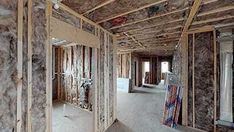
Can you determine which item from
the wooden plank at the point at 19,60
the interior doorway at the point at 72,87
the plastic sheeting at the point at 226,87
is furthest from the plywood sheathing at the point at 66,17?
the plastic sheeting at the point at 226,87

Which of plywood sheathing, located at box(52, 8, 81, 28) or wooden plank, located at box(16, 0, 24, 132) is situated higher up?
plywood sheathing, located at box(52, 8, 81, 28)

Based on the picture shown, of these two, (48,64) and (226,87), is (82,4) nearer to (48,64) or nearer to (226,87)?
(48,64)

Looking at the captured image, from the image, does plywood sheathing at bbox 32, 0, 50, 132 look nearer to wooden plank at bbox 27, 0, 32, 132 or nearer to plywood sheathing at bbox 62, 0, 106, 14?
wooden plank at bbox 27, 0, 32, 132

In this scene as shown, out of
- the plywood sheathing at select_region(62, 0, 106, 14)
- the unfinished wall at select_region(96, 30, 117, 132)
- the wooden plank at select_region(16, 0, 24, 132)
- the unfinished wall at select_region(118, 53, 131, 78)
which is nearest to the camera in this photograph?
the wooden plank at select_region(16, 0, 24, 132)

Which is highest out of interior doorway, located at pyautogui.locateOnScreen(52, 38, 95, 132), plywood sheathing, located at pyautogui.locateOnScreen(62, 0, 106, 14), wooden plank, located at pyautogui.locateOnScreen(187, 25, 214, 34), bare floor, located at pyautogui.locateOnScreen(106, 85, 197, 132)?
plywood sheathing, located at pyautogui.locateOnScreen(62, 0, 106, 14)

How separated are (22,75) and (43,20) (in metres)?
0.73

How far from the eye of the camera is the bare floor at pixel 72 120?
383 cm

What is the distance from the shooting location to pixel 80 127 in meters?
3.92

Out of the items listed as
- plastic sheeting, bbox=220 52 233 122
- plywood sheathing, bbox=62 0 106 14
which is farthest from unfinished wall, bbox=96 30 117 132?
plastic sheeting, bbox=220 52 233 122

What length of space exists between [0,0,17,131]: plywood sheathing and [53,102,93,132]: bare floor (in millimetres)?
2372

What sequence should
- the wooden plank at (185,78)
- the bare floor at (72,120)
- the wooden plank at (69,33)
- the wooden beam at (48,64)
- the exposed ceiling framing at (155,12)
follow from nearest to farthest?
1. the wooden beam at (48,64)
2. the wooden plank at (69,33)
3. the exposed ceiling framing at (155,12)
4. the bare floor at (72,120)
5. the wooden plank at (185,78)

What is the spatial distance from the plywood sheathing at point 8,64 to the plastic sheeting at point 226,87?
3.85 metres

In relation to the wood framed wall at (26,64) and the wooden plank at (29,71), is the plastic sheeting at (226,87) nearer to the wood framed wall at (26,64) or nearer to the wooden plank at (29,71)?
the wood framed wall at (26,64)

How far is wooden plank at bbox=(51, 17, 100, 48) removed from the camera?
218 cm
